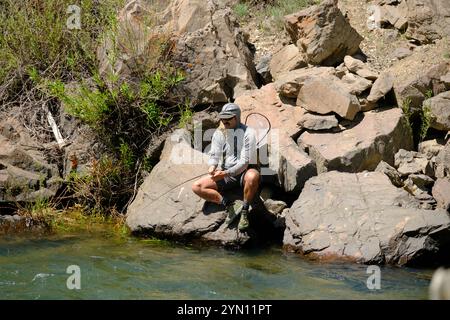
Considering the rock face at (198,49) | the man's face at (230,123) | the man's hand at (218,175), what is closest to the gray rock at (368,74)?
the rock face at (198,49)

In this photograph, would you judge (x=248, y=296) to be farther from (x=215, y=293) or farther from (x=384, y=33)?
(x=384, y=33)

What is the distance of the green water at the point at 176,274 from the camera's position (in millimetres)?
6227

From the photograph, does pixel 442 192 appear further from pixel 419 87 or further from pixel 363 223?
pixel 419 87

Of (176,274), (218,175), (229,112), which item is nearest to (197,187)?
(218,175)

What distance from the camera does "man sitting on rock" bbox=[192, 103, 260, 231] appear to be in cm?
770

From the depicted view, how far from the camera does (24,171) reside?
29.6ft

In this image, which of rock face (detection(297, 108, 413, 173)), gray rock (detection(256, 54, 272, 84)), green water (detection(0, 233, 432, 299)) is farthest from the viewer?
gray rock (detection(256, 54, 272, 84))

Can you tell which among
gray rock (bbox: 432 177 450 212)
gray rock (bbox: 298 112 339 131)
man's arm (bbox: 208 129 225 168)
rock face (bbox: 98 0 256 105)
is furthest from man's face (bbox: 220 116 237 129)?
gray rock (bbox: 432 177 450 212)

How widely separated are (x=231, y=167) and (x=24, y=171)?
10.3ft

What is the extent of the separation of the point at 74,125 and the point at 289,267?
14.7 feet

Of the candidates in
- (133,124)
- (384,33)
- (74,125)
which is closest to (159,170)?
(133,124)

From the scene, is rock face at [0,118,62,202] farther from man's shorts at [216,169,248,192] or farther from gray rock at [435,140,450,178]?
gray rock at [435,140,450,178]

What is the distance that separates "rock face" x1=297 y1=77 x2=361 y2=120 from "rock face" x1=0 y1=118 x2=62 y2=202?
12.1ft

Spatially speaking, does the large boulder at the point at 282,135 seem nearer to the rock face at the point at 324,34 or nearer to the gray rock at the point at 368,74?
the rock face at the point at 324,34
